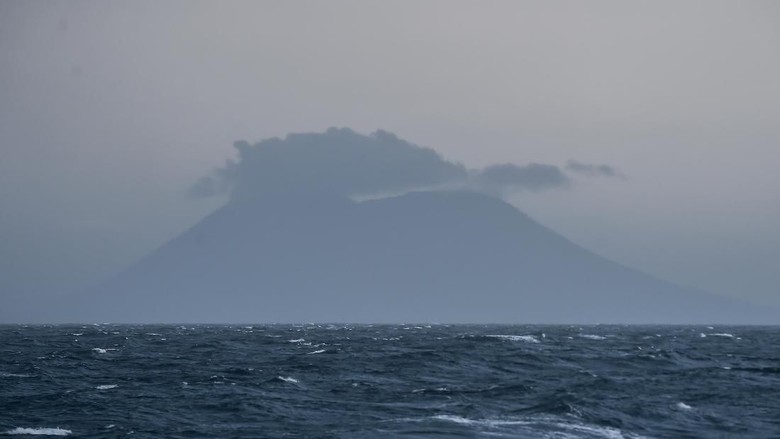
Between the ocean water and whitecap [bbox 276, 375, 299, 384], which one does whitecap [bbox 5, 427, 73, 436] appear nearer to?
the ocean water

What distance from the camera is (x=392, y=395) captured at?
5281 centimetres

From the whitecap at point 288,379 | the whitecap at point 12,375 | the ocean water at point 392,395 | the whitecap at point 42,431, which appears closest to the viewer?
the whitecap at point 42,431

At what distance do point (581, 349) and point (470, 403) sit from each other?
43016 mm

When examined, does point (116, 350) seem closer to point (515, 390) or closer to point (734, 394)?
point (515, 390)

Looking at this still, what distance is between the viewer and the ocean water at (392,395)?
138ft

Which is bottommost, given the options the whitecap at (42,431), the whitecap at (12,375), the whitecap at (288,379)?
the whitecap at (42,431)

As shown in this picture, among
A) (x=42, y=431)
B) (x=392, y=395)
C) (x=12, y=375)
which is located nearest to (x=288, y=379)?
(x=392, y=395)

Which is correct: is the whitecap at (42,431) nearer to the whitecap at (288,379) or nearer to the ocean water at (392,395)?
the ocean water at (392,395)

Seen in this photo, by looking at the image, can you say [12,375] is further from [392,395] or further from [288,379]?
[392,395]

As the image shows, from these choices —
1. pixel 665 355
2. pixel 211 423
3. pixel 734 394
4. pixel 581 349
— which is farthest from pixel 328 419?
pixel 581 349

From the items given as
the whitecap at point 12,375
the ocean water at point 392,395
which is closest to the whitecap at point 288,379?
the ocean water at point 392,395

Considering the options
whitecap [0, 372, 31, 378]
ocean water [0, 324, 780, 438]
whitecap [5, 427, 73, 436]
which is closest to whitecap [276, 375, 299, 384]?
ocean water [0, 324, 780, 438]

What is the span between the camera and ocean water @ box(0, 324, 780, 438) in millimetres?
42188

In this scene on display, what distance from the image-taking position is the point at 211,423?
4288cm
